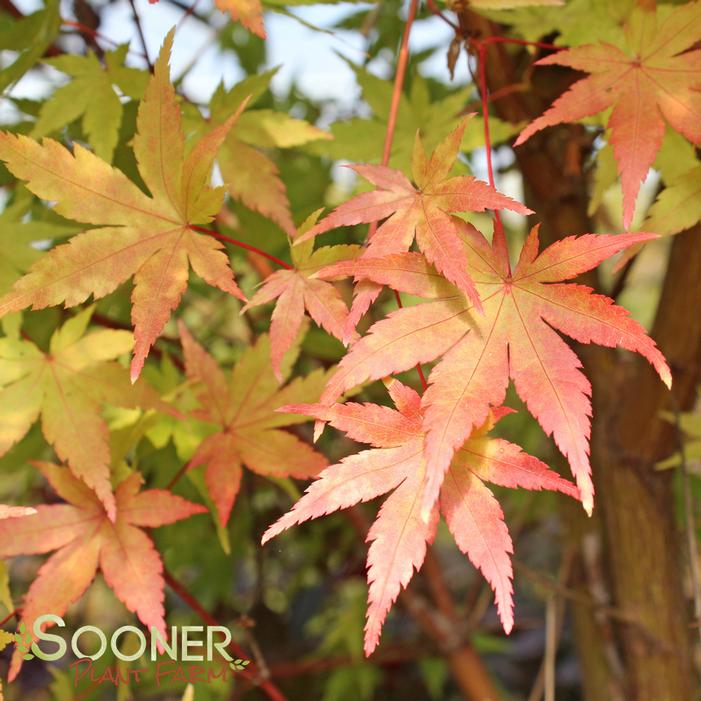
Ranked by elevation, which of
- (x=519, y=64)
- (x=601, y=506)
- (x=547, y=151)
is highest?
(x=519, y=64)

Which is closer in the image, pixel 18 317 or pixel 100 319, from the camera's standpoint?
pixel 18 317

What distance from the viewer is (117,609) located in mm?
1917

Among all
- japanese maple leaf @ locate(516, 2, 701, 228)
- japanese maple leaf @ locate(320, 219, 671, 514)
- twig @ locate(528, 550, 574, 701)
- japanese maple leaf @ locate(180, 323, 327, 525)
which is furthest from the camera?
twig @ locate(528, 550, 574, 701)

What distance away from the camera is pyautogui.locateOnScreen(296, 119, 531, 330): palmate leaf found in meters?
0.57

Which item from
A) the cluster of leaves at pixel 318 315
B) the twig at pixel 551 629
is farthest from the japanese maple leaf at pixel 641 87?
the twig at pixel 551 629

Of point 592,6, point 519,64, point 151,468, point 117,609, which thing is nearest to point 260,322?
point 151,468

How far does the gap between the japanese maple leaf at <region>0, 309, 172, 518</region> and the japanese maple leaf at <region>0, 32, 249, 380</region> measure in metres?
0.13

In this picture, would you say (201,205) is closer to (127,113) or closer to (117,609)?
(127,113)

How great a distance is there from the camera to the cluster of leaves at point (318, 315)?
0.56 m

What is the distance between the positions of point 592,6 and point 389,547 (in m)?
0.67

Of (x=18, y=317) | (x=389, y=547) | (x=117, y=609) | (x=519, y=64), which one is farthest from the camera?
(x=117, y=609)

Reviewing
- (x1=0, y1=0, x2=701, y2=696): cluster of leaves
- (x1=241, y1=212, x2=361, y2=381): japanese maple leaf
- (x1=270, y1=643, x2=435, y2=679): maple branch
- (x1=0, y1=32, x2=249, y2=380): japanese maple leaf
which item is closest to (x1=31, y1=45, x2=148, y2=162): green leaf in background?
(x1=0, y1=0, x2=701, y2=696): cluster of leaves

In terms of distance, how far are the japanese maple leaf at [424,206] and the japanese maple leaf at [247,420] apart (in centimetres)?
23

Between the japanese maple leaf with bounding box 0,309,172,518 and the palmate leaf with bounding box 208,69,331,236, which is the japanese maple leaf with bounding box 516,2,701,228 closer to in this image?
the palmate leaf with bounding box 208,69,331,236
